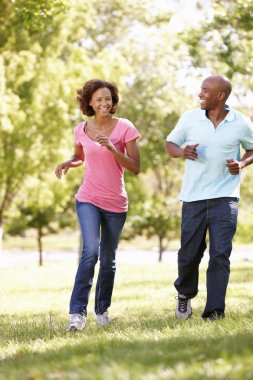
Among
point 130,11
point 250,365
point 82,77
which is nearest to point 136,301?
point 250,365

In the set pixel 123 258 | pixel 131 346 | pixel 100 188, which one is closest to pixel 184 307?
pixel 100 188

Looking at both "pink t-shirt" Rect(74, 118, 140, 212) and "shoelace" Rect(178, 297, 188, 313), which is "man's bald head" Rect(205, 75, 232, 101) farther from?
"shoelace" Rect(178, 297, 188, 313)

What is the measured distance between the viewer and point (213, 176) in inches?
277

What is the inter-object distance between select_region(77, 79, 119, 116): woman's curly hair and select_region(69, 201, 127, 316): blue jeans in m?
0.92

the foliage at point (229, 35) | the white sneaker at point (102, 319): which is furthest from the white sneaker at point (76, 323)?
the foliage at point (229, 35)

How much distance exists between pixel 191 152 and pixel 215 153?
0.91 ft

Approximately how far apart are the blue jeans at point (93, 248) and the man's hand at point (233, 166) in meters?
1.07

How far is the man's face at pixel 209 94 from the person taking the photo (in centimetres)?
708

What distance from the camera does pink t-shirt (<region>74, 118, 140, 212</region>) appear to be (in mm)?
6965

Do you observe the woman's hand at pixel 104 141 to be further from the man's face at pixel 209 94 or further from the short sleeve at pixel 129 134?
the man's face at pixel 209 94

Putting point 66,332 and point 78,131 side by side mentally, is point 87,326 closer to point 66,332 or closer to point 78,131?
A: point 66,332

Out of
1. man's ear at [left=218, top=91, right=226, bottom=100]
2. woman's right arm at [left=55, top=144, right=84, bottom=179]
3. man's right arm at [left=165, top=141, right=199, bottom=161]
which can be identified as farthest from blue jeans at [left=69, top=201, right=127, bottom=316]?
man's ear at [left=218, top=91, right=226, bottom=100]

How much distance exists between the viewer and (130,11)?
26.3 m

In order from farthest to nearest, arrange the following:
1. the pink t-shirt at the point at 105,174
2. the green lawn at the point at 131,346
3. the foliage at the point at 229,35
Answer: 1. the foliage at the point at 229,35
2. the pink t-shirt at the point at 105,174
3. the green lawn at the point at 131,346
